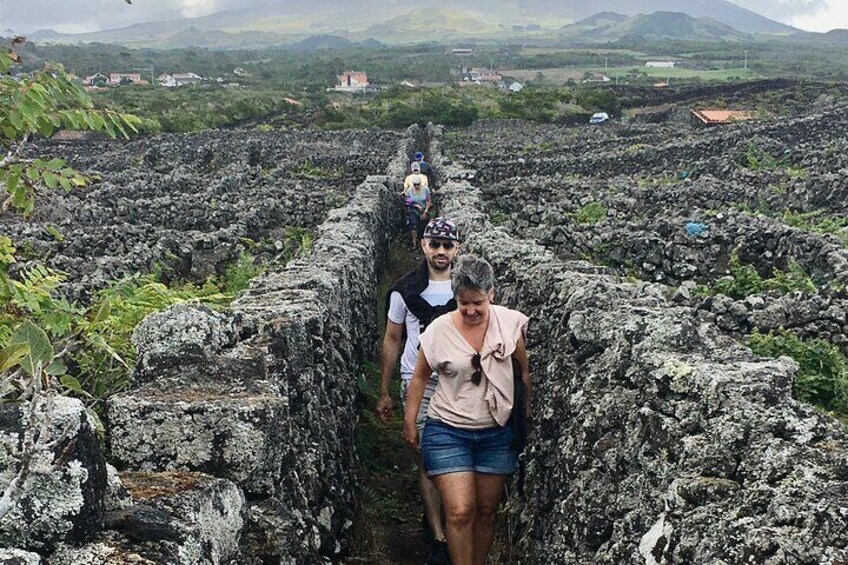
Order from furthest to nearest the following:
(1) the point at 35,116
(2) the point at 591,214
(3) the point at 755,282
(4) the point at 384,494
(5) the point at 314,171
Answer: (5) the point at 314,171 < (2) the point at 591,214 < (3) the point at 755,282 < (4) the point at 384,494 < (1) the point at 35,116

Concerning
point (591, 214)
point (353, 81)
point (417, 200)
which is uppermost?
point (417, 200)

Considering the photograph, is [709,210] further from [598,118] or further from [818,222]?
[598,118]

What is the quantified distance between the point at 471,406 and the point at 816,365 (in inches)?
169

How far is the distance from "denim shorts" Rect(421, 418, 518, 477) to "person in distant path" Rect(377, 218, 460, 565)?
43.0 inches

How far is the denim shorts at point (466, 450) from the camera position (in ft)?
20.5

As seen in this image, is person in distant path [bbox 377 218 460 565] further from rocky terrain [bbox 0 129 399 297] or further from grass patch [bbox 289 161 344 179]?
grass patch [bbox 289 161 344 179]

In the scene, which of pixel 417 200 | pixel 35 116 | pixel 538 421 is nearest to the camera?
pixel 35 116

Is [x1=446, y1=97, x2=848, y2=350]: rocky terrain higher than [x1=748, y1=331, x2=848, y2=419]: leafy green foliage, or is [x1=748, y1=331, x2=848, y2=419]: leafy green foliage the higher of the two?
[x1=748, y1=331, x2=848, y2=419]: leafy green foliage

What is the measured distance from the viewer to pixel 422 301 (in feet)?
25.4

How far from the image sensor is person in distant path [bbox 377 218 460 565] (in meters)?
7.62

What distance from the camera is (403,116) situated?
217 ft

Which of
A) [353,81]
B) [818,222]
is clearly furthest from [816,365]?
[353,81]

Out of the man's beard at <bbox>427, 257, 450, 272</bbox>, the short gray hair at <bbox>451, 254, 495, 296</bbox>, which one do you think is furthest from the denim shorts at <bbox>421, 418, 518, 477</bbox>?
the man's beard at <bbox>427, 257, 450, 272</bbox>

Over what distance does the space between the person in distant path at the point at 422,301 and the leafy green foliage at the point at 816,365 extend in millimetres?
3351
